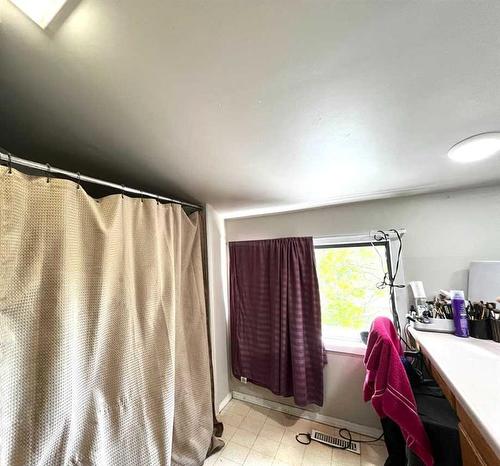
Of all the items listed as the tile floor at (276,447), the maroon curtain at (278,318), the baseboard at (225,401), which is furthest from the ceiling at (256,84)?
the baseboard at (225,401)

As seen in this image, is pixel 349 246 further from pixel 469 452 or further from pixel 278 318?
pixel 469 452

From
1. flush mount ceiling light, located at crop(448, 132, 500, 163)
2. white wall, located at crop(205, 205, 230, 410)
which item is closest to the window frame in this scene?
flush mount ceiling light, located at crop(448, 132, 500, 163)

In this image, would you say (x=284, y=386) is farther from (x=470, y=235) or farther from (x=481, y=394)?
(x=470, y=235)

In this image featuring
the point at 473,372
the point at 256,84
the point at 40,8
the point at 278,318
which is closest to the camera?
the point at 40,8

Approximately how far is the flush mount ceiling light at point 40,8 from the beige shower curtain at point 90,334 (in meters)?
0.57

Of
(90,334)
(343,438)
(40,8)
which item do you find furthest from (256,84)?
(343,438)

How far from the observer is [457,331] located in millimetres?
1291

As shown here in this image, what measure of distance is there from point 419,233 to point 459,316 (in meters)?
0.64

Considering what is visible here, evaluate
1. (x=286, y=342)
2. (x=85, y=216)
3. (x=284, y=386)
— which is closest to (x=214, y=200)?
(x=85, y=216)

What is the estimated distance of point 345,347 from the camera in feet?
6.02

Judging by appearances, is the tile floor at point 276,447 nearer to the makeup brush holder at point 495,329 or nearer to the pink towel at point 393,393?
the pink towel at point 393,393

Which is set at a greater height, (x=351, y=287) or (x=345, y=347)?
(x=351, y=287)

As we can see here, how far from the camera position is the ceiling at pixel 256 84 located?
20.7 inches

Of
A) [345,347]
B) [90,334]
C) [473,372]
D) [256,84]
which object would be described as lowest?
[345,347]
